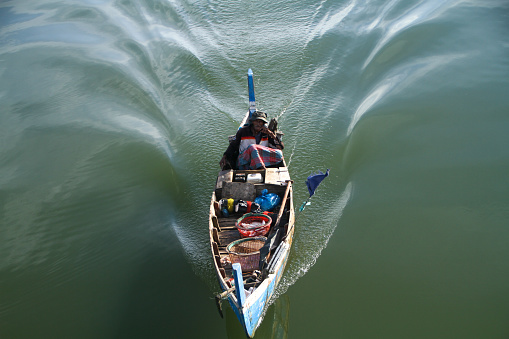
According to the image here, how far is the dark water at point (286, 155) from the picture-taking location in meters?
7.57

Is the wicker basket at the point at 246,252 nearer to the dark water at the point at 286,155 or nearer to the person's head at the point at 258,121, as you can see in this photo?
the dark water at the point at 286,155

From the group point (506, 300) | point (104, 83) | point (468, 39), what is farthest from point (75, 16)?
point (506, 300)

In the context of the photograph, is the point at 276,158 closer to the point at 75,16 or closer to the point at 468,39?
the point at 468,39

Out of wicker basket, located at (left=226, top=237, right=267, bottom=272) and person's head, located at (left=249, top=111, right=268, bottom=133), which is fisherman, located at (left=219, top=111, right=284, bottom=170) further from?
wicker basket, located at (left=226, top=237, right=267, bottom=272)

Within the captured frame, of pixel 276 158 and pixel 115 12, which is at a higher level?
pixel 115 12

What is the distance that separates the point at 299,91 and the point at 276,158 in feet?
14.3

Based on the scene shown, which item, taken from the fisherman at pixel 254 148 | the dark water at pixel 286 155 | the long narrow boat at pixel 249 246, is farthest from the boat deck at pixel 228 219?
the dark water at pixel 286 155

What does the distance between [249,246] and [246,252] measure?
12 centimetres

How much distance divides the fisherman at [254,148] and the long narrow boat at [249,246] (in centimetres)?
30

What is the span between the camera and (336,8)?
Result: 16.3 metres

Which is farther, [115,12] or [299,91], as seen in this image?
[115,12]

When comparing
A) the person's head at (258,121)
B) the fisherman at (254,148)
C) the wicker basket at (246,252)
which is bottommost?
the wicker basket at (246,252)

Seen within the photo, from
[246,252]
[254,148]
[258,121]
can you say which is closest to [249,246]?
[246,252]

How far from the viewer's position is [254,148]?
9.58 meters
